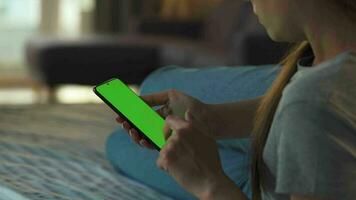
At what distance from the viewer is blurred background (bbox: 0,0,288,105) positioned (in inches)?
162

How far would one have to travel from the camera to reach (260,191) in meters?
1.03

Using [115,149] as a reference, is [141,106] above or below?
above

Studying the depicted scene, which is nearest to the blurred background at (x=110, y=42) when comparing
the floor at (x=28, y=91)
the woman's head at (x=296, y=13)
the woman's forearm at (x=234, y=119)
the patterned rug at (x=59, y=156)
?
the floor at (x=28, y=91)

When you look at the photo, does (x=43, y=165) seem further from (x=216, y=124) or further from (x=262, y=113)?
(x=262, y=113)

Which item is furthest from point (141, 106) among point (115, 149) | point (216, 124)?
point (115, 149)

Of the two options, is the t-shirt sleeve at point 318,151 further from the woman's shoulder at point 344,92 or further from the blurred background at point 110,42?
the blurred background at point 110,42

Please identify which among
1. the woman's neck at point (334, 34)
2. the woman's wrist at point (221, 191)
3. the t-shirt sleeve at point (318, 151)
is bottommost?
the woman's wrist at point (221, 191)

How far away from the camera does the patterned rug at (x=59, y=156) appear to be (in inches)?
48.2

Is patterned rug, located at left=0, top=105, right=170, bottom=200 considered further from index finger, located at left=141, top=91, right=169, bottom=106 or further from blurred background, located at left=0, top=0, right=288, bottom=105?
blurred background, located at left=0, top=0, right=288, bottom=105

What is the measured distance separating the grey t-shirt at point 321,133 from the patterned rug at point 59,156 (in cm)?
47

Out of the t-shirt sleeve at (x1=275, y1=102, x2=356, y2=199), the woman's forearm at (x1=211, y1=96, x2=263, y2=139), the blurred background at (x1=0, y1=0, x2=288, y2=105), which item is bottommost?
the blurred background at (x1=0, y1=0, x2=288, y2=105)

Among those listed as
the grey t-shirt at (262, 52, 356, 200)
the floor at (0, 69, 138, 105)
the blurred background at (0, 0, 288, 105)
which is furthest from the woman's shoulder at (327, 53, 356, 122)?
the floor at (0, 69, 138, 105)

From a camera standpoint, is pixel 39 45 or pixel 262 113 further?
pixel 39 45

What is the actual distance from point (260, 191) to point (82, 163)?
1.68 ft
